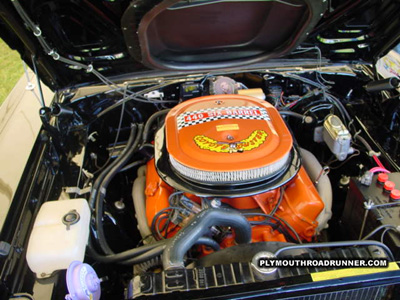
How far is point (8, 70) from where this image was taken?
3475mm

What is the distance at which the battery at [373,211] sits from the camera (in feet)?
3.27

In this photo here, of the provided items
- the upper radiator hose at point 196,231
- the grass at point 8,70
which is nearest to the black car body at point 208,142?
the upper radiator hose at point 196,231

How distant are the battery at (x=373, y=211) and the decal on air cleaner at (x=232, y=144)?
1.17 feet

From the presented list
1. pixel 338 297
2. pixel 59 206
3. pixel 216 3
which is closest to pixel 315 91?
pixel 216 3

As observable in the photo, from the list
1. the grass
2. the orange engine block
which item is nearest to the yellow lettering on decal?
the orange engine block

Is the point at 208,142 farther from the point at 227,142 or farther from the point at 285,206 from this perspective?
the point at 285,206

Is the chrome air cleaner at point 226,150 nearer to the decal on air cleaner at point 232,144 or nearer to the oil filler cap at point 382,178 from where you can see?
the decal on air cleaner at point 232,144

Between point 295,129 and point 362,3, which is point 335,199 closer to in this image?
point 295,129

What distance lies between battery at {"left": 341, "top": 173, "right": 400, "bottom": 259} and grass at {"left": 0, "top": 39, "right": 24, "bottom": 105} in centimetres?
310

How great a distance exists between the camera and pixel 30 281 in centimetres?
91

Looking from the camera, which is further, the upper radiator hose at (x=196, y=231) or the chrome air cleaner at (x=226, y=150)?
the chrome air cleaner at (x=226, y=150)

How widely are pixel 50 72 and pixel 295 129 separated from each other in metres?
1.16

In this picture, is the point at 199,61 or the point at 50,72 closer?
the point at 50,72

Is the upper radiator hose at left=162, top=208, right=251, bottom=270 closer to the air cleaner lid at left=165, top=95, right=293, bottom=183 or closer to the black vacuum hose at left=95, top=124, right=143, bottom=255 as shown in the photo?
the air cleaner lid at left=165, top=95, right=293, bottom=183
